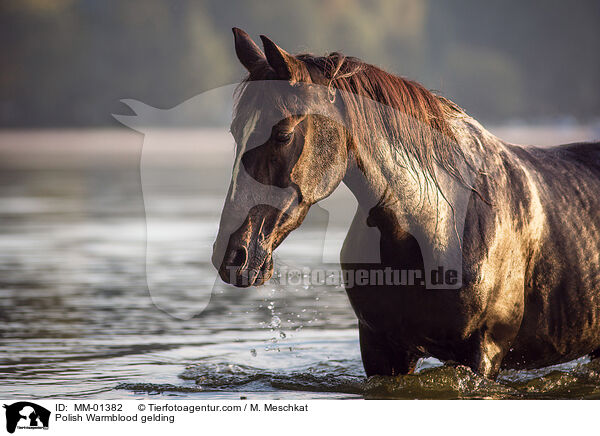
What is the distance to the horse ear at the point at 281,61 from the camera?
3164mm

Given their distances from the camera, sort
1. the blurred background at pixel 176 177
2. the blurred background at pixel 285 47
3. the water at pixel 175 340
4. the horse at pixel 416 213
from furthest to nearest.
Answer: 1. the blurred background at pixel 285 47
2. the blurred background at pixel 176 177
3. the water at pixel 175 340
4. the horse at pixel 416 213

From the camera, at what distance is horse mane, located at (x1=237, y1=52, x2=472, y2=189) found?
133 inches

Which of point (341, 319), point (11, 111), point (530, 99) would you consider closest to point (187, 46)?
point (11, 111)

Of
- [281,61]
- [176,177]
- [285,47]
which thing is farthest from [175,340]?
[285,47]

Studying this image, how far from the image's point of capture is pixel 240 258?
3.23 m

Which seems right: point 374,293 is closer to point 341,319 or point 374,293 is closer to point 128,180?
point 341,319

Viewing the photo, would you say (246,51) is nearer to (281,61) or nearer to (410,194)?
(281,61)

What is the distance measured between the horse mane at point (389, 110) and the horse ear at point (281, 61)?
46mm
